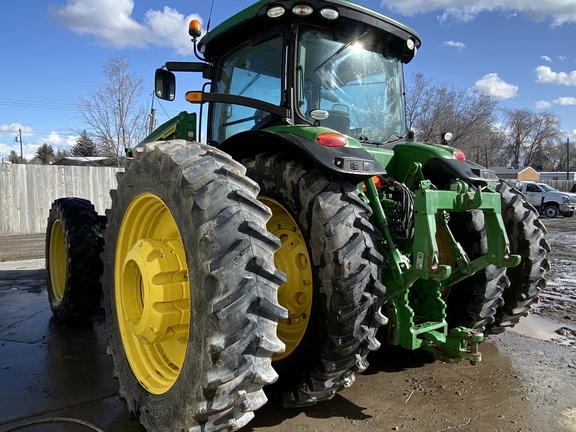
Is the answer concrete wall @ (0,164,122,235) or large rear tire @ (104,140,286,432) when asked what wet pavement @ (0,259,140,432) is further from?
concrete wall @ (0,164,122,235)

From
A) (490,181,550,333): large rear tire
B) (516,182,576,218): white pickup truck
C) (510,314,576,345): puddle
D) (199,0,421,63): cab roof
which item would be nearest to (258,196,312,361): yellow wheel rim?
(199,0,421,63): cab roof

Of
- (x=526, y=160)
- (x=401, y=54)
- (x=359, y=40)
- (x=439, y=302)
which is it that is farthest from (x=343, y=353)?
(x=526, y=160)

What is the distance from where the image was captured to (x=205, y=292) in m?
1.96

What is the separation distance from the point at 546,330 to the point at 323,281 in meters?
3.59

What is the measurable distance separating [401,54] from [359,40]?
2.20ft

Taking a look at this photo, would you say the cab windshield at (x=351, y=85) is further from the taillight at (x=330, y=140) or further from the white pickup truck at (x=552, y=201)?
the white pickup truck at (x=552, y=201)

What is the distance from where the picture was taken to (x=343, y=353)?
2576 millimetres

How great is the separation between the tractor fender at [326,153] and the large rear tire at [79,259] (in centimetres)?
253

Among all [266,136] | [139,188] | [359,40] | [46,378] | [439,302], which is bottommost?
[46,378]

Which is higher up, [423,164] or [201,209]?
[423,164]

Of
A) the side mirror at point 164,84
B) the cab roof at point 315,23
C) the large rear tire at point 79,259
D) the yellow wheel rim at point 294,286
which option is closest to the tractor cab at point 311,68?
the cab roof at point 315,23

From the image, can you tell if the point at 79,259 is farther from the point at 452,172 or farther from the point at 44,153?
the point at 44,153

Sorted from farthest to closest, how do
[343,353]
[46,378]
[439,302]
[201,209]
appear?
[46,378], [439,302], [343,353], [201,209]

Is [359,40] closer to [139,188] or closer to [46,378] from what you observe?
[139,188]
